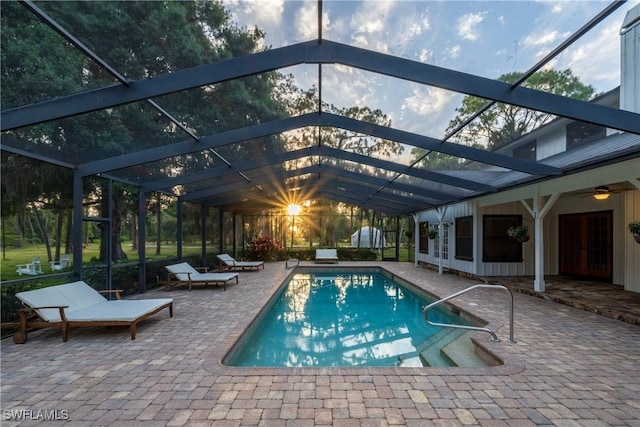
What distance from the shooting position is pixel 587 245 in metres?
8.55

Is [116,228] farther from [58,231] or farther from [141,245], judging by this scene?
[58,231]

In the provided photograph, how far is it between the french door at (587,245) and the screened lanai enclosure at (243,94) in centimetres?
266

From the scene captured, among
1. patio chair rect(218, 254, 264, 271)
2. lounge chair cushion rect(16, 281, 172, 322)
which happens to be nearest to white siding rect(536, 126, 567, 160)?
lounge chair cushion rect(16, 281, 172, 322)

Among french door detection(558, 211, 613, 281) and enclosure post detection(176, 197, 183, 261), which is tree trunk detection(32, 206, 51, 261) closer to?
enclosure post detection(176, 197, 183, 261)

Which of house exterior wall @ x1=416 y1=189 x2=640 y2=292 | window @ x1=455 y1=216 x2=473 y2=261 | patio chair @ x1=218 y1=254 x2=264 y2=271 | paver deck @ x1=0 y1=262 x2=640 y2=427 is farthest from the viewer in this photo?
patio chair @ x1=218 y1=254 x2=264 y2=271

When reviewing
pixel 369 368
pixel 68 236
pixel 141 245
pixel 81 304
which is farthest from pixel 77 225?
pixel 369 368

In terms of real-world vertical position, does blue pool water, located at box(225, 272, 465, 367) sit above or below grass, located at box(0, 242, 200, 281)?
below

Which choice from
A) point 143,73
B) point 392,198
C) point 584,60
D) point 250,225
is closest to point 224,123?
point 143,73

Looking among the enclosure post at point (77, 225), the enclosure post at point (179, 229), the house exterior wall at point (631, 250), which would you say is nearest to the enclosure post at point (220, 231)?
the enclosure post at point (179, 229)

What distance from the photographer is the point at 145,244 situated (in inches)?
312

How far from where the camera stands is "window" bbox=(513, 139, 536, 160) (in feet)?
29.1

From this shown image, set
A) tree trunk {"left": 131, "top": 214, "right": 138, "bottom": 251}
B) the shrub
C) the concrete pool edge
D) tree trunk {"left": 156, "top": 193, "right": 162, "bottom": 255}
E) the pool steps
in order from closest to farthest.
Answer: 1. the concrete pool edge
2. the pool steps
3. tree trunk {"left": 131, "top": 214, "right": 138, "bottom": 251}
4. tree trunk {"left": 156, "top": 193, "right": 162, "bottom": 255}
5. the shrub

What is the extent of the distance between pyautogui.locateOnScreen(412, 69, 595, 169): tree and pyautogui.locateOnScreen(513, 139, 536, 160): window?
123 cm

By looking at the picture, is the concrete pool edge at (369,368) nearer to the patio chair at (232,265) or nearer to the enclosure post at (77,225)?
the enclosure post at (77,225)
